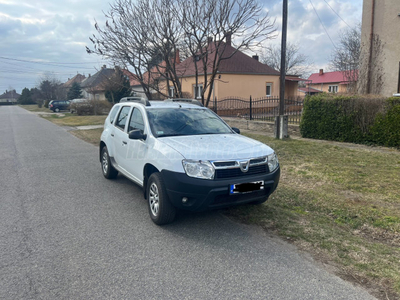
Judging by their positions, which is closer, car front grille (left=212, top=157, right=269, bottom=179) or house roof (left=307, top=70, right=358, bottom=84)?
car front grille (left=212, top=157, right=269, bottom=179)

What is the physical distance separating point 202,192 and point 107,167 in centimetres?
373

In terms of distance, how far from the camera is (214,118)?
607 centimetres

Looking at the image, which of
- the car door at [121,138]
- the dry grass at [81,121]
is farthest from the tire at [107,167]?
the dry grass at [81,121]

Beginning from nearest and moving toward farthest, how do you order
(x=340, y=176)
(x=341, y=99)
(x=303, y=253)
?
(x=303, y=253) < (x=340, y=176) < (x=341, y=99)

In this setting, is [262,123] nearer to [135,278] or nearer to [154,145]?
[154,145]

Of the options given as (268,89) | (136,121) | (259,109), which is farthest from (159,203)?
(268,89)

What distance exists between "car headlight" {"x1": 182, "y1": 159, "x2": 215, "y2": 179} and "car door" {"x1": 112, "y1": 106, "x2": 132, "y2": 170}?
2.07 metres

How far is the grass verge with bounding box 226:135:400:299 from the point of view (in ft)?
11.6

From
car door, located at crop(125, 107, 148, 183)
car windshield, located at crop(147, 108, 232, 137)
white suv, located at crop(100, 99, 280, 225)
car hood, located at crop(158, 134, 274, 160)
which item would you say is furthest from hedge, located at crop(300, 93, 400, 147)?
car door, located at crop(125, 107, 148, 183)

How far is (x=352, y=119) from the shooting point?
35.2 ft

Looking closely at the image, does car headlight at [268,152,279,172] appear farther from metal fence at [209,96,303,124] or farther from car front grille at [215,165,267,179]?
metal fence at [209,96,303,124]

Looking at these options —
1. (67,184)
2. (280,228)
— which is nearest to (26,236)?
(67,184)

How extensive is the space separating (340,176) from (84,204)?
502cm

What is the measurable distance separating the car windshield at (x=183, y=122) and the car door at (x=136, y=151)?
226 millimetres
